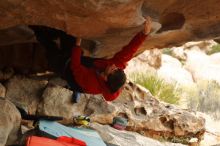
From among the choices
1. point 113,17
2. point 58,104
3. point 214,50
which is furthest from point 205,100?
point 113,17

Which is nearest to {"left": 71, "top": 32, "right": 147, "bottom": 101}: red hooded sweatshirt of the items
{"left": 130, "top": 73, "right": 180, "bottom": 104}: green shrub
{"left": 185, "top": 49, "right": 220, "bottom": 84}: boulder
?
{"left": 130, "top": 73, "right": 180, "bottom": 104}: green shrub

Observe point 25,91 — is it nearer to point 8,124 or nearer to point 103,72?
point 8,124

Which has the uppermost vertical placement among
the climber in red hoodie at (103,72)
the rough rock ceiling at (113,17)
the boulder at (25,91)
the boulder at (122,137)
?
the rough rock ceiling at (113,17)

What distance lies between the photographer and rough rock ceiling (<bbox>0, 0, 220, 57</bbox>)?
15.9 feet

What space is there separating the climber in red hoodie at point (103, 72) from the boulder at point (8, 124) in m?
0.89

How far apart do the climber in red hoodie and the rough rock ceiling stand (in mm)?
271

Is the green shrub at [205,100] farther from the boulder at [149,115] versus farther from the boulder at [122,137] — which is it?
the boulder at [122,137]

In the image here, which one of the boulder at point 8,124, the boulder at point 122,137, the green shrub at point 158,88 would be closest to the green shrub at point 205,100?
the green shrub at point 158,88

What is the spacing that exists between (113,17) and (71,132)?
2164 mm

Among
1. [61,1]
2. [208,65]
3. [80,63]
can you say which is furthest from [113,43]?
→ [208,65]

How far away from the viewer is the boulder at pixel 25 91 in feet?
24.6

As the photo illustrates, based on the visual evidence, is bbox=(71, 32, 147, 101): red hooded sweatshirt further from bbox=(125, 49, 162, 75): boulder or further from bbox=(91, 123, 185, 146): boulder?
bbox=(125, 49, 162, 75): boulder

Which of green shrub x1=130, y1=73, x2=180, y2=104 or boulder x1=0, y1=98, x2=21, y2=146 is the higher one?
green shrub x1=130, y1=73, x2=180, y2=104

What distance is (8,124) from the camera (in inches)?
223
